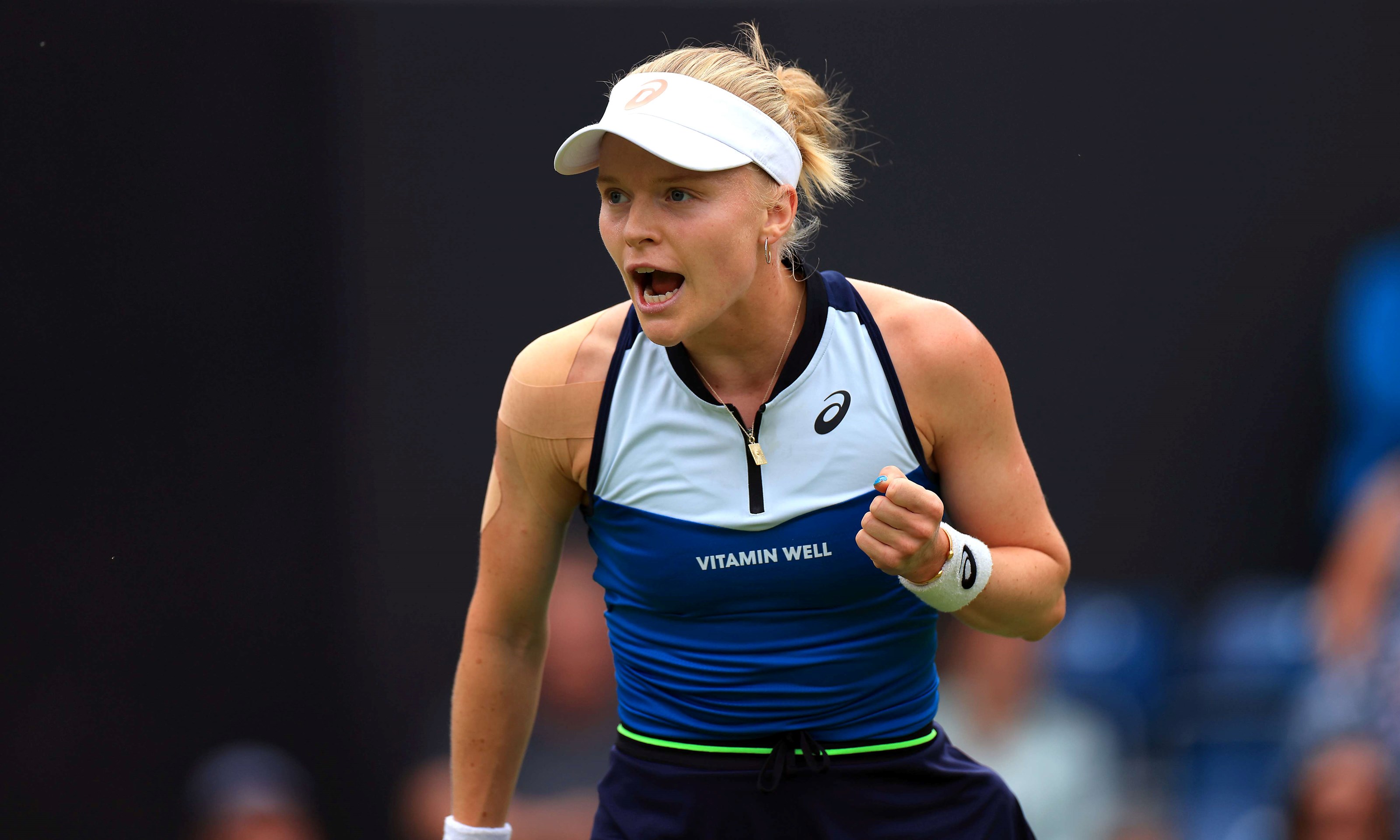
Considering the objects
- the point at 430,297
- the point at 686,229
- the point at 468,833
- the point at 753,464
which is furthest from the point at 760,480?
the point at 430,297

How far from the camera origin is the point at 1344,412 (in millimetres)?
5355

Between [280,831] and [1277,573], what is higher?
[1277,573]

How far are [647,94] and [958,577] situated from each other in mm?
924

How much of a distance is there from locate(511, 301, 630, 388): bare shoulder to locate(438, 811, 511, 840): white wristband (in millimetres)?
847

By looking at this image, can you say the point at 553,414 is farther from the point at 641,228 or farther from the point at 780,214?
the point at 780,214

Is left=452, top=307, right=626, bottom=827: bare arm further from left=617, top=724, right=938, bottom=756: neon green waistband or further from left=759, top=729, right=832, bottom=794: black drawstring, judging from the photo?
left=759, top=729, right=832, bottom=794: black drawstring

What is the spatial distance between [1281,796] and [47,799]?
14.3 feet

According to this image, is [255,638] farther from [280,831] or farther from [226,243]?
[226,243]

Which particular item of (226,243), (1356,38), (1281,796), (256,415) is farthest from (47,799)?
(1356,38)

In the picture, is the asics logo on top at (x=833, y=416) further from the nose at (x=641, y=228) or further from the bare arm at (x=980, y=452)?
the nose at (x=641, y=228)

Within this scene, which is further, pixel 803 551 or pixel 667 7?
pixel 667 7

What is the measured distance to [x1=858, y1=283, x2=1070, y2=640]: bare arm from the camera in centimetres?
240

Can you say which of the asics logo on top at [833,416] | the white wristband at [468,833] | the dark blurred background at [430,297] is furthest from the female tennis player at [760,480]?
the dark blurred background at [430,297]

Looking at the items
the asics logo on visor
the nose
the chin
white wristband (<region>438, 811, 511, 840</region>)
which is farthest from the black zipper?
white wristband (<region>438, 811, 511, 840</region>)
